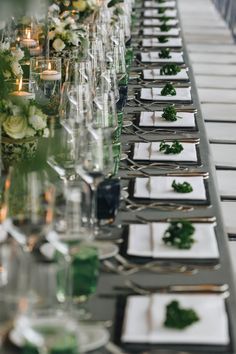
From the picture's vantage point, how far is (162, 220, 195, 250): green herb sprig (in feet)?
8.17

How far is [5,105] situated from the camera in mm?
3021

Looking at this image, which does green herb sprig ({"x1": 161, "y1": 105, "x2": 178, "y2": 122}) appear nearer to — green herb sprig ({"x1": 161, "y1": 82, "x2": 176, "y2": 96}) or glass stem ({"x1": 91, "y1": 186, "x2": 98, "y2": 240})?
green herb sprig ({"x1": 161, "y1": 82, "x2": 176, "y2": 96})

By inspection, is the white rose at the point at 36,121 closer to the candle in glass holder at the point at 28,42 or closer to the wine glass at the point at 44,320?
the wine glass at the point at 44,320

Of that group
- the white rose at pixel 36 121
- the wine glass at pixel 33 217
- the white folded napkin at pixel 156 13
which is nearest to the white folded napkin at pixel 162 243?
the wine glass at pixel 33 217

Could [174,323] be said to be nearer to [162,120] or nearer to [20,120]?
[20,120]

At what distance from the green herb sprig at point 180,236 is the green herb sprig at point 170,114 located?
1588 millimetres

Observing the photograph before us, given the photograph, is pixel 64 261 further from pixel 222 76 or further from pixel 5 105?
pixel 222 76

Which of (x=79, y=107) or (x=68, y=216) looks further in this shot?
(x=79, y=107)

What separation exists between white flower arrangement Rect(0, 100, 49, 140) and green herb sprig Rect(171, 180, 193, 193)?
1.59 feet

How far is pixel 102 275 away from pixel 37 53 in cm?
322

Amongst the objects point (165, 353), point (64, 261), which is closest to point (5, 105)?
point (64, 261)

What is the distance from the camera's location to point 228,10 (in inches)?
445

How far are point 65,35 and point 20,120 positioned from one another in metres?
2.07

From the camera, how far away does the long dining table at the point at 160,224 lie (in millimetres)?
1997
